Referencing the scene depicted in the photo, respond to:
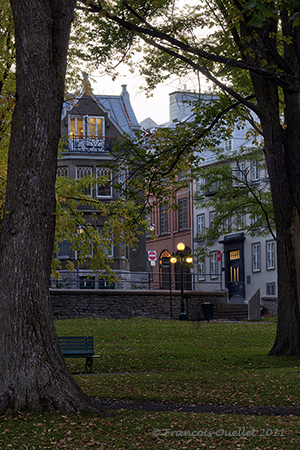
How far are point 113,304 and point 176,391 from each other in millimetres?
20047

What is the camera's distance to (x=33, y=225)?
8188 millimetres

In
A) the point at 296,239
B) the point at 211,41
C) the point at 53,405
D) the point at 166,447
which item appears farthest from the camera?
the point at 211,41

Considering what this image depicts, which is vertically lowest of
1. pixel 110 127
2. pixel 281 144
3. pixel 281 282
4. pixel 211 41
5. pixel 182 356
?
pixel 182 356

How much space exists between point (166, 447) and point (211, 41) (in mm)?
12539

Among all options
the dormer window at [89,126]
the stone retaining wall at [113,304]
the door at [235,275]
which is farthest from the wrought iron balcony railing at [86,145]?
the door at [235,275]

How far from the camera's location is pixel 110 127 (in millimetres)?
41312

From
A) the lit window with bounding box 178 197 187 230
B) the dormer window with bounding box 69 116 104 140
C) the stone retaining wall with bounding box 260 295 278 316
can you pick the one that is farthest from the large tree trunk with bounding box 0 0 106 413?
the lit window with bounding box 178 197 187 230

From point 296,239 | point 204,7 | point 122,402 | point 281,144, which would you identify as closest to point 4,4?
point 204,7

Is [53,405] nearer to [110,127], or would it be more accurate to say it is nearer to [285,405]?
[285,405]

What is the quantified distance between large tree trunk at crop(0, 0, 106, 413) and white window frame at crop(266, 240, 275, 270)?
130 feet

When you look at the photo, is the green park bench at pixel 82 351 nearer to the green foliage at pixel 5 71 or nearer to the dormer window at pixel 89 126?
the green foliage at pixel 5 71

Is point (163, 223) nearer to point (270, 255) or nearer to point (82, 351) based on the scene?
point (270, 255)

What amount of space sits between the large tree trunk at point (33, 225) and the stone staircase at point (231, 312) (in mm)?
27172

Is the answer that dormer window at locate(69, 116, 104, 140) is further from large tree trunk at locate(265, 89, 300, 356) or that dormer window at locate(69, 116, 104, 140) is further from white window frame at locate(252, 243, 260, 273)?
large tree trunk at locate(265, 89, 300, 356)
